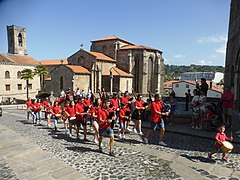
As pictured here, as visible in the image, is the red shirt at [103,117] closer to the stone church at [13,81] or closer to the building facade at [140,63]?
the building facade at [140,63]

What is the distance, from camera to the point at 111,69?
111 feet

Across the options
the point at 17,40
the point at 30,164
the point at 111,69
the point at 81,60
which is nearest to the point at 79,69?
the point at 81,60

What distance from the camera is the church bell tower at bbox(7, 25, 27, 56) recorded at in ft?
168

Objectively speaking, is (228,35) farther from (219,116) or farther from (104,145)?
(104,145)

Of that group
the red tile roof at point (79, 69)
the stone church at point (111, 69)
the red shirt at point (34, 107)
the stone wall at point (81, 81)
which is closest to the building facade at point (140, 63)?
the stone church at point (111, 69)

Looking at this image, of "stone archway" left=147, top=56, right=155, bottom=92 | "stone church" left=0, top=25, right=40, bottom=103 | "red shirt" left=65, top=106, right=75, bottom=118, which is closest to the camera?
"red shirt" left=65, top=106, right=75, bottom=118

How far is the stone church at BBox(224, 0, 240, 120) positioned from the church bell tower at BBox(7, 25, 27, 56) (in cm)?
5593

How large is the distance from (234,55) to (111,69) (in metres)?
24.7

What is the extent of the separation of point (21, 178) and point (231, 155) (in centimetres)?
573

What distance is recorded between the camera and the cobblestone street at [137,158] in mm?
4102

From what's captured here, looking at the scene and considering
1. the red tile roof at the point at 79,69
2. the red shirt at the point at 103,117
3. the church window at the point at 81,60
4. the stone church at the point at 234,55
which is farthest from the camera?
the church window at the point at 81,60

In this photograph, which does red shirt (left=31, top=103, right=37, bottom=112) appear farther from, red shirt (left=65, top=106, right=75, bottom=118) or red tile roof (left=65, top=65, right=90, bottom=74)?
red tile roof (left=65, top=65, right=90, bottom=74)

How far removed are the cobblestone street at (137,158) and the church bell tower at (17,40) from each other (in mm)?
54936

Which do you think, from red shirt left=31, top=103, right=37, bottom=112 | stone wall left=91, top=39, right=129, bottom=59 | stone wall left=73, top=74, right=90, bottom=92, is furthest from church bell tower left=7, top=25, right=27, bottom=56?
red shirt left=31, top=103, right=37, bottom=112
